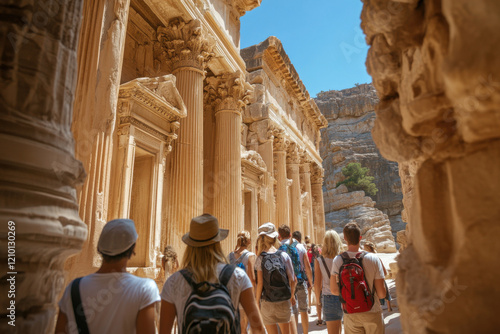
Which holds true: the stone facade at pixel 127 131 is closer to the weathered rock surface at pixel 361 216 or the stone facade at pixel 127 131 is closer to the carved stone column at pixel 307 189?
the carved stone column at pixel 307 189

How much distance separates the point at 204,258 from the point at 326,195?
4328 cm

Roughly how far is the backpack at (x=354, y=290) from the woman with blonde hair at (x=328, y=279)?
1210 mm

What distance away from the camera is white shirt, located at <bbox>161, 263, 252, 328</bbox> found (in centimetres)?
192

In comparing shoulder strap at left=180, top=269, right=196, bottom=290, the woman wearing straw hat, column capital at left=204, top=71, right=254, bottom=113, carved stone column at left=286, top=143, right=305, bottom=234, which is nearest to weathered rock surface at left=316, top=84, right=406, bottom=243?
carved stone column at left=286, top=143, right=305, bottom=234

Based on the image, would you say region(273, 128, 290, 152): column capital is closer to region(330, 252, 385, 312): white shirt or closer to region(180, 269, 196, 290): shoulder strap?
region(330, 252, 385, 312): white shirt

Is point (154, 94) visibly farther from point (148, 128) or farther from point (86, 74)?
point (86, 74)

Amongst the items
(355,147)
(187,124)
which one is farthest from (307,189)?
(355,147)

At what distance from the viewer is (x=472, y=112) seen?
1.01 m

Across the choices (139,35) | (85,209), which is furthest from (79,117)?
(139,35)

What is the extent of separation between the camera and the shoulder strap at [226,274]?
6.54 ft

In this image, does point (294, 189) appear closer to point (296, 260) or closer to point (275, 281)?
point (296, 260)

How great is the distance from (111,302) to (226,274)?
65 centimetres

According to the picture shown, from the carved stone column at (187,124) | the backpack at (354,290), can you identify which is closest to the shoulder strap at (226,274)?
the backpack at (354,290)

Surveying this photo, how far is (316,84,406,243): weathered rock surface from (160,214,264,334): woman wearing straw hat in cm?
4059
